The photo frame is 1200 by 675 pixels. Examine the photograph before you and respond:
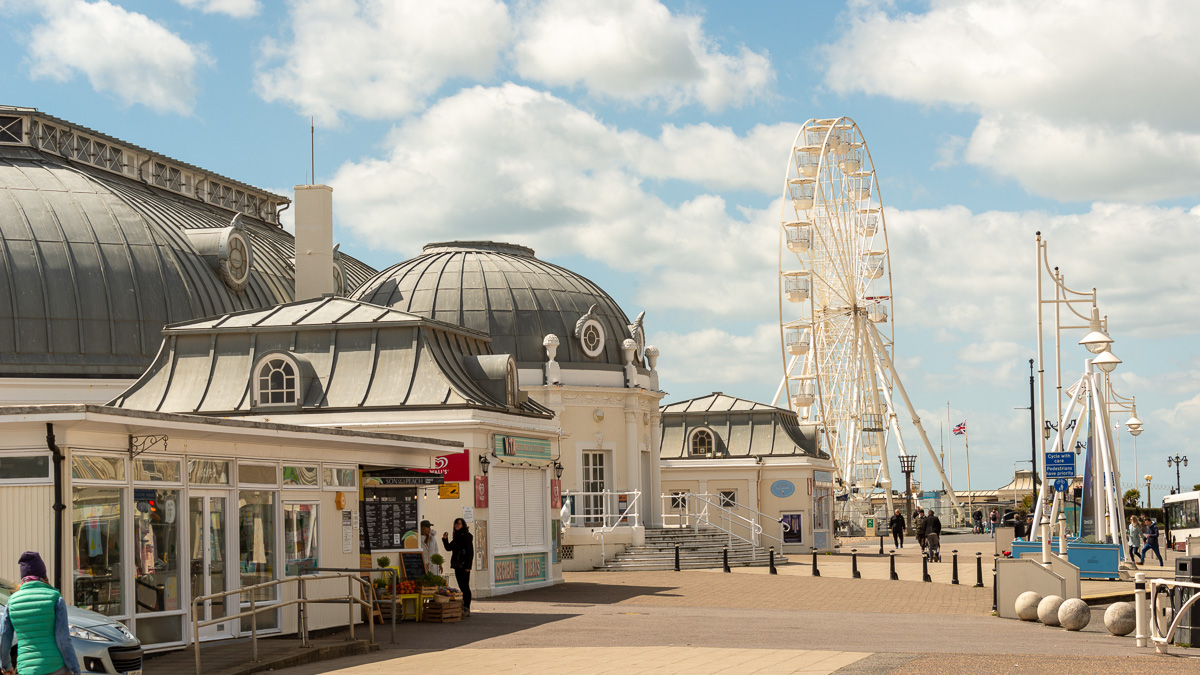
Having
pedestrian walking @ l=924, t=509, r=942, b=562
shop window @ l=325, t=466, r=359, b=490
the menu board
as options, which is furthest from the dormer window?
pedestrian walking @ l=924, t=509, r=942, b=562

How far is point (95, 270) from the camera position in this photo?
34500mm

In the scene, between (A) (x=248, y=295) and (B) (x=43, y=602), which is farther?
(A) (x=248, y=295)

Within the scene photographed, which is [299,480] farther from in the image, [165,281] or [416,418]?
[165,281]

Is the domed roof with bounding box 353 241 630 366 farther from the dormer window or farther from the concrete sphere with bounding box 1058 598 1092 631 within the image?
the concrete sphere with bounding box 1058 598 1092 631

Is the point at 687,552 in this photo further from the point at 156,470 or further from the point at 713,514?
the point at 156,470

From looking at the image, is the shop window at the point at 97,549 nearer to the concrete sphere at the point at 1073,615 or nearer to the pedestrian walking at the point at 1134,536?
the concrete sphere at the point at 1073,615

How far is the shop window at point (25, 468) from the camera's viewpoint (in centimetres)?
1571

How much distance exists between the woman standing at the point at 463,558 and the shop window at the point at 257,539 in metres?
4.83

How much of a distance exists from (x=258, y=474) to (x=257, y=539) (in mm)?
927

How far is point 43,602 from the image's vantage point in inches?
442

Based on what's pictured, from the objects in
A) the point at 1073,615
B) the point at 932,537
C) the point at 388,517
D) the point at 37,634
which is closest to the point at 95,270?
the point at 388,517

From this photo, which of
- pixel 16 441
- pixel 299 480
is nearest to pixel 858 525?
pixel 299 480

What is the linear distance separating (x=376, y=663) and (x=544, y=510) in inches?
580

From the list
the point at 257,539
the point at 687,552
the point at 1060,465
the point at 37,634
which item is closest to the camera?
the point at 37,634
